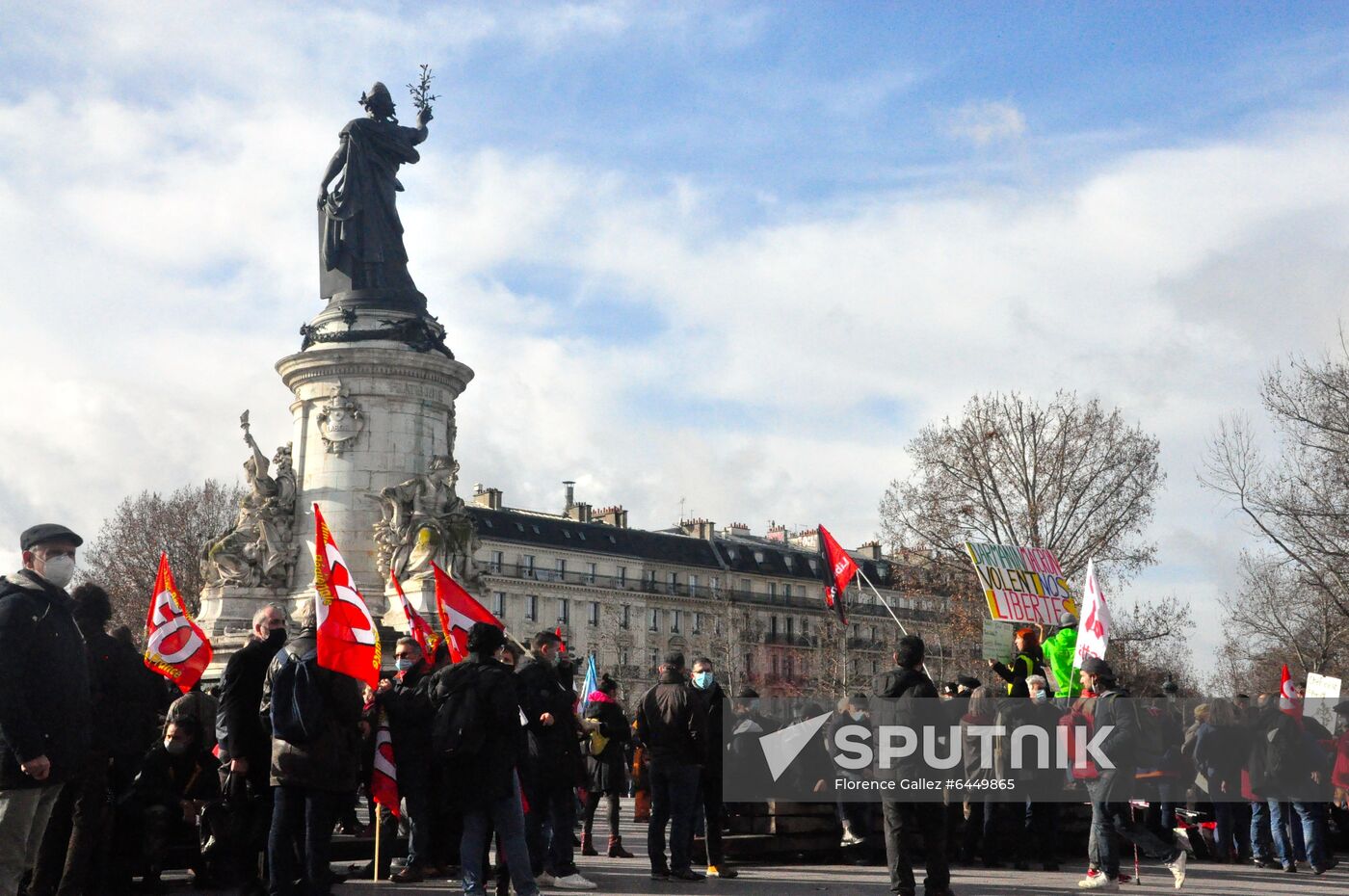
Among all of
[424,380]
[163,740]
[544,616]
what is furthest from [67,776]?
[544,616]

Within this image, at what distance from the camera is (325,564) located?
10.8 meters

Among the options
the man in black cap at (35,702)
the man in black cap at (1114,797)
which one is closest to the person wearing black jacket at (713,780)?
the man in black cap at (1114,797)

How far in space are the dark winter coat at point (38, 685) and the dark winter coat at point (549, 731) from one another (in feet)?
15.9

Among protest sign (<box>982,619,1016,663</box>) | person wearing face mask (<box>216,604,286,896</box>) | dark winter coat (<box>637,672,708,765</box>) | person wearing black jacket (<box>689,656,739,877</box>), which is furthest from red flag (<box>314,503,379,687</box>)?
protest sign (<box>982,619,1016,663</box>)

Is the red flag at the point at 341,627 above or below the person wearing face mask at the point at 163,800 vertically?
above

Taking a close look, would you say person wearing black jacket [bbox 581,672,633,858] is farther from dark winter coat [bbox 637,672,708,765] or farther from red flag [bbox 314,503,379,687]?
red flag [bbox 314,503,379,687]

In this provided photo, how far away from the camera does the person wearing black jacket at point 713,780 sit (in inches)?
520

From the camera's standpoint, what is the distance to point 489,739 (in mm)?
10266

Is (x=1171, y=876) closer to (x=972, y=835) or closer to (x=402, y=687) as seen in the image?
(x=972, y=835)

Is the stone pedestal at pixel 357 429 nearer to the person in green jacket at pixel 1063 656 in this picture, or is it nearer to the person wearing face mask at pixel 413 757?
the person in green jacket at pixel 1063 656

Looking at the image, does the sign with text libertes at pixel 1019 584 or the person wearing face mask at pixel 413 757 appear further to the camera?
the sign with text libertes at pixel 1019 584

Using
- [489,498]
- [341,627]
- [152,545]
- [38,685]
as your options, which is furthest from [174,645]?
[489,498]

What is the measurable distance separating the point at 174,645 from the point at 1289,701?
41.8 feet

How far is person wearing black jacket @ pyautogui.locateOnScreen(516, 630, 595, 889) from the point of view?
481 inches
